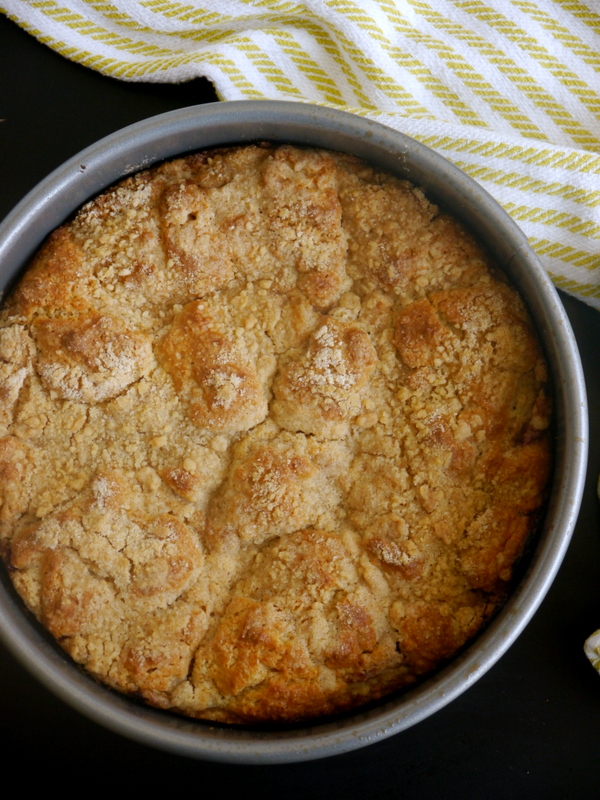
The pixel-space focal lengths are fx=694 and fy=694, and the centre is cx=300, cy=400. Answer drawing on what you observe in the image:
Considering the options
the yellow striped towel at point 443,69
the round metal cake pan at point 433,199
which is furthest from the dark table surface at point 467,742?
the yellow striped towel at point 443,69

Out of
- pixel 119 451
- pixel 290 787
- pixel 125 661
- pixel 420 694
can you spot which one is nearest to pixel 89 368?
pixel 119 451

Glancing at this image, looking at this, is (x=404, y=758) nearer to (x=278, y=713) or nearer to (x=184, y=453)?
(x=278, y=713)

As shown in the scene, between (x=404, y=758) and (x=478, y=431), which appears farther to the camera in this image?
(x=404, y=758)

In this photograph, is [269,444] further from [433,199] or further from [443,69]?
[443,69]

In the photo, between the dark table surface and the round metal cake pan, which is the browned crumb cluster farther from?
the dark table surface

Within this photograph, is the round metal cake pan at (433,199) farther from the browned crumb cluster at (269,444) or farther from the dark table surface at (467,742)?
the dark table surface at (467,742)
